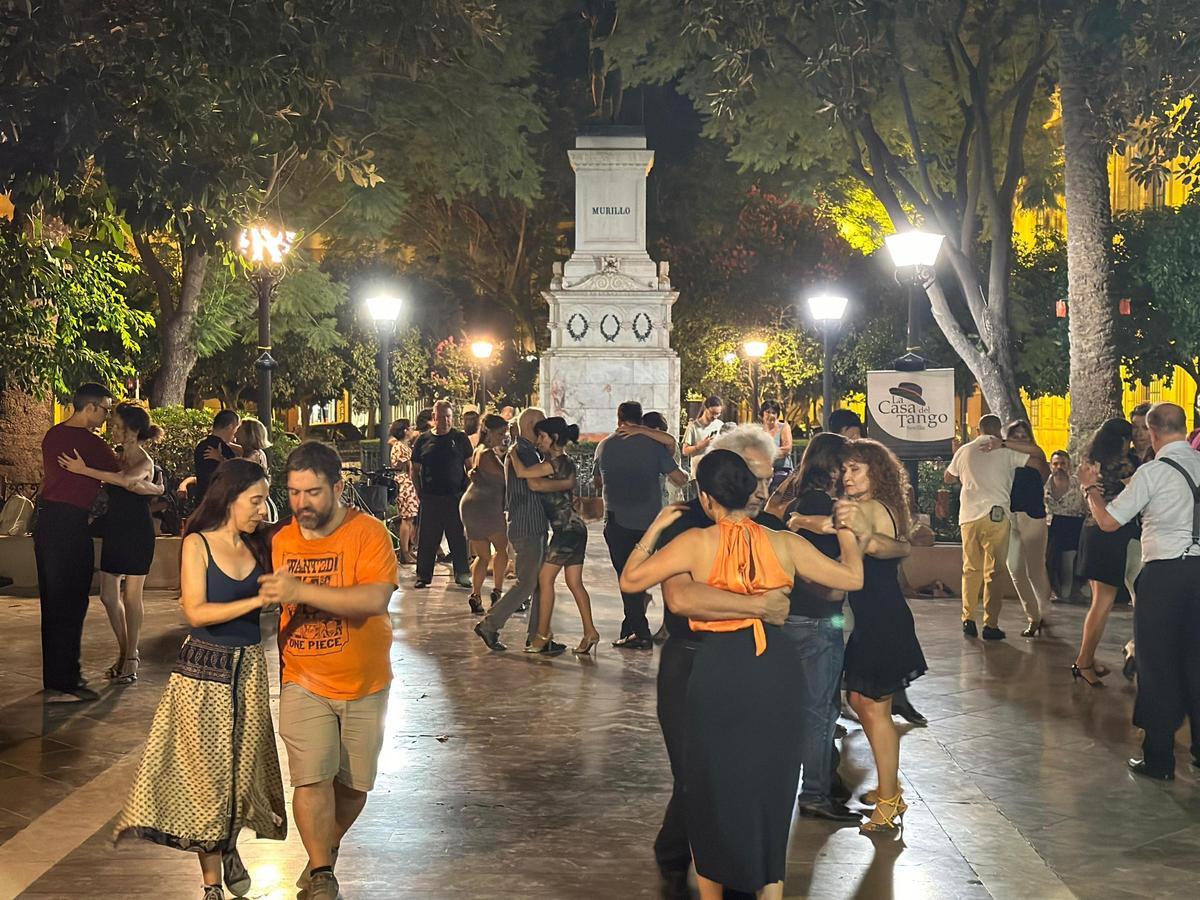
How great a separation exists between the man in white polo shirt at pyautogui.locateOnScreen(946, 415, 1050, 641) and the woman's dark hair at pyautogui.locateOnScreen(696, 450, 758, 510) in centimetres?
735

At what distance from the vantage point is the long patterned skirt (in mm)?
5430

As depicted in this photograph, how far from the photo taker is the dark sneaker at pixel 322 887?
18.1 ft

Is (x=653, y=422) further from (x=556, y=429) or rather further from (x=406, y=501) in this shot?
(x=406, y=501)

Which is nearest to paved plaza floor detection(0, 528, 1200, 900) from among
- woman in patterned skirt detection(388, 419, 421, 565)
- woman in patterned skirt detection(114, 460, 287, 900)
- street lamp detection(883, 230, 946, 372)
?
woman in patterned skirt detection(114, 460, 287, 900)

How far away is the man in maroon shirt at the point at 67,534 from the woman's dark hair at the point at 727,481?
214 inches

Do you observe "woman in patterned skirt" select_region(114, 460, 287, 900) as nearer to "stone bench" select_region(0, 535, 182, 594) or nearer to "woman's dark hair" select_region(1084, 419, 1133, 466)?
"woman's dark hair" select_region(1084, 419, 1133, 466)

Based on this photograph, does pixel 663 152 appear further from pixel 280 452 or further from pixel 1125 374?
pixel 280 452

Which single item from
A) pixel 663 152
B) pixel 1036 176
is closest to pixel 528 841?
pixel 1036 176

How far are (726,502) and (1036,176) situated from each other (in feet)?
96.3

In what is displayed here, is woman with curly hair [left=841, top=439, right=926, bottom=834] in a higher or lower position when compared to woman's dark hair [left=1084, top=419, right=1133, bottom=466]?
lower

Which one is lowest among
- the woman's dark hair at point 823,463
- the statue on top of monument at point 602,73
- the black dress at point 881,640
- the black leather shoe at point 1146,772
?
the black leather shoe at point 1146,772

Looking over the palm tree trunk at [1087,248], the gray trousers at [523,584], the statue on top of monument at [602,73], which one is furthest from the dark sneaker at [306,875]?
the statue on top of monument at [602,73]

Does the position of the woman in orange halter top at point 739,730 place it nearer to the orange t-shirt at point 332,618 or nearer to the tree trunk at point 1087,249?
the orange t-shirt at point 332,618

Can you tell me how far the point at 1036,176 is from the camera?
3250 cm
